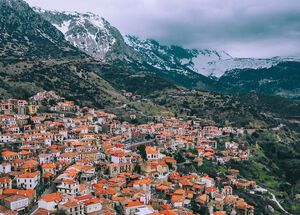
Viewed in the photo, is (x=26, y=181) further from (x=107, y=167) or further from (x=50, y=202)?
(x=107, y=167)

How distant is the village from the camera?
50.7 meters

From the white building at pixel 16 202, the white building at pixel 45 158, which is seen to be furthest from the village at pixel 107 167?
the white building at pixel 16 202

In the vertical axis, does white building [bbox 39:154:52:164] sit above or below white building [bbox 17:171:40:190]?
above

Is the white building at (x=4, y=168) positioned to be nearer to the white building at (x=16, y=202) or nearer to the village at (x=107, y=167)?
the village at (x=107, y=167)

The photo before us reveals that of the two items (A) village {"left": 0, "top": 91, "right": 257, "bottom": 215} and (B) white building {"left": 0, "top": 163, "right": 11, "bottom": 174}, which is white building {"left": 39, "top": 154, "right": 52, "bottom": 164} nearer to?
(A) village {"left": 0, "top": 91, "right": 257, "bottom": 215}

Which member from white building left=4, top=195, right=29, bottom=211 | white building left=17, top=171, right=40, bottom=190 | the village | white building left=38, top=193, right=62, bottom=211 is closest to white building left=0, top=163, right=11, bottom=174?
the village

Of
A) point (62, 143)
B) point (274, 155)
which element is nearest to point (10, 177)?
point (62, 143)

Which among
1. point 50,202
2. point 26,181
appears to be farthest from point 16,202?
point 26,181

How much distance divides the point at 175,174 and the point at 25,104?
5454cm

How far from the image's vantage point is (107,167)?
67.1 m

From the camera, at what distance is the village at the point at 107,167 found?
50.7m

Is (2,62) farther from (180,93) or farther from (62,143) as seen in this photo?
(62,143)

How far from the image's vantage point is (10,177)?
57500mm

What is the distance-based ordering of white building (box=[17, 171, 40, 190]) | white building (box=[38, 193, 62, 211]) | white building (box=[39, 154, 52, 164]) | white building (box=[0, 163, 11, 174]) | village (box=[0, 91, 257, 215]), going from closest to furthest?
white building (box=[38, 193, 62, 211])
village (box=[0, 91, 257, 215])
white building (box=[17, 171, 40, 190])
white building (box=[0, 163, 11, 174])
white building (box=[39, 154, 52, 164])
